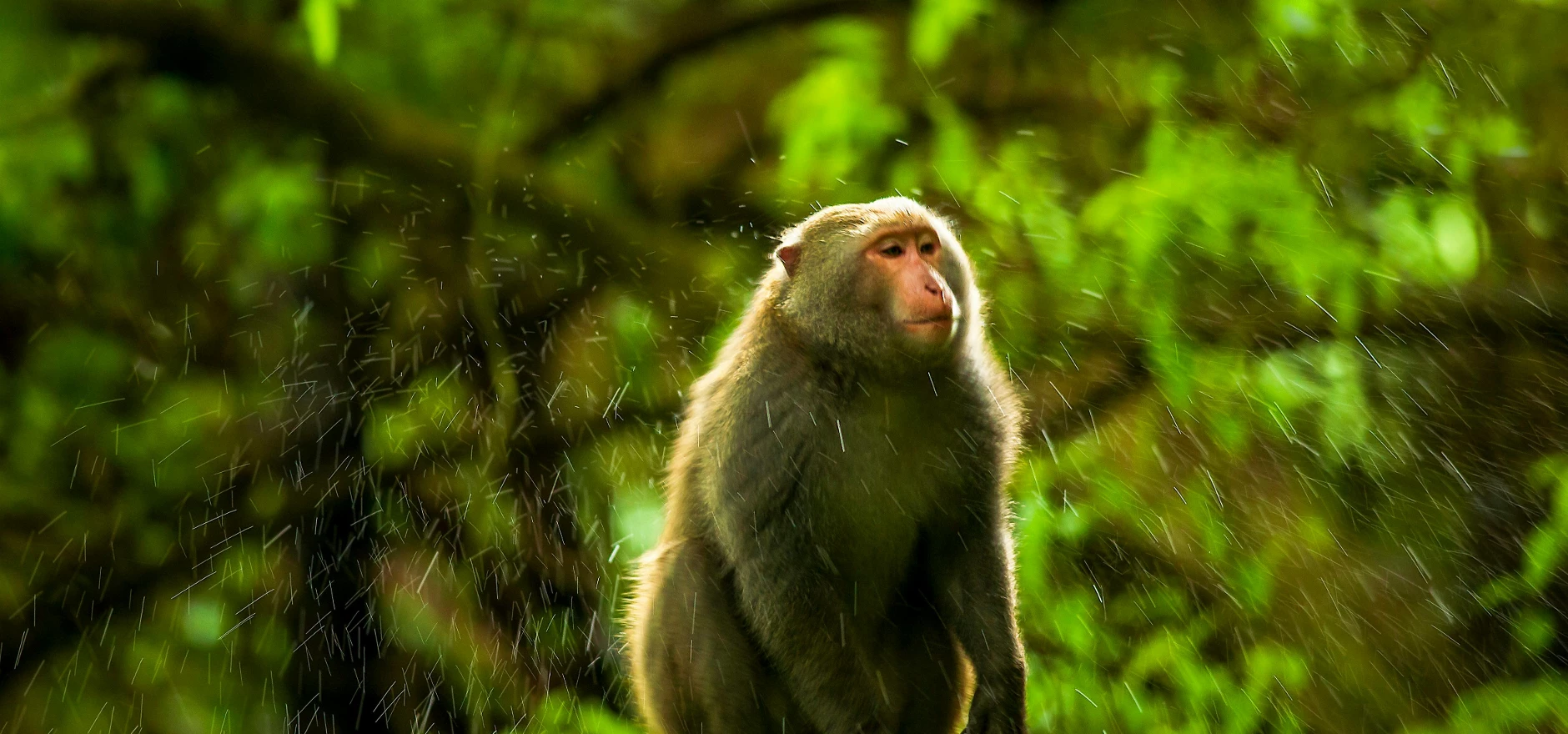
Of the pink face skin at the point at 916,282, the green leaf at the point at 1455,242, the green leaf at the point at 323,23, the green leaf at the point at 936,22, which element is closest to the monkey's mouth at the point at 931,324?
the pink face skin at the point at 916,282

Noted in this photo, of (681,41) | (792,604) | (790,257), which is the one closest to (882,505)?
(792,604)

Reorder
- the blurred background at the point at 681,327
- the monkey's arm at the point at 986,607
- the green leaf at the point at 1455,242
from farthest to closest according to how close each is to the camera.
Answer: the blurred background at the point at 681,327, the green leaf at the point at 1455,242, the monkey's arm at the point at 986,607

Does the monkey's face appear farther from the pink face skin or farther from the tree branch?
the tree branch

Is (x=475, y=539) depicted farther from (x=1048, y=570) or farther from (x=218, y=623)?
(x=1048, y=570)

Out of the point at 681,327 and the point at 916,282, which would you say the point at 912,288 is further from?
the point at 681,327

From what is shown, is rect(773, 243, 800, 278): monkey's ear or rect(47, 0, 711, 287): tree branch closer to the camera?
rect(773, 243, 800, 278): monkey's ear

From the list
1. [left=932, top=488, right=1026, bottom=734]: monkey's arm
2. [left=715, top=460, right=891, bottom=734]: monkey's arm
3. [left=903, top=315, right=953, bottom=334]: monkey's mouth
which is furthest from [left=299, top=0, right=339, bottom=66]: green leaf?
[left=932, top=488, right=1026, bottom=734]: monkey's arm

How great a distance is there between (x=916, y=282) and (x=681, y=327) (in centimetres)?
210

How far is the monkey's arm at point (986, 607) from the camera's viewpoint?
316 cm

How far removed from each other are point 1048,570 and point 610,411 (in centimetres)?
171

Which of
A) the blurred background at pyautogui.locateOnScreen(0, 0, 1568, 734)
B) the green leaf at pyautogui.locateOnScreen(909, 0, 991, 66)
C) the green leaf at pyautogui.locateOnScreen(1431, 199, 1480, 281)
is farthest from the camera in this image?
the green leaf at pyautogui.locateOnScreen(909, 0, 991, 66)

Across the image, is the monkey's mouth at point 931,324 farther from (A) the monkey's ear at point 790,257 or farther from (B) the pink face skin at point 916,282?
(A) the monkey's ear at point 790,257

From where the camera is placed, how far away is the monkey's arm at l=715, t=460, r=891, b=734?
3.29 m

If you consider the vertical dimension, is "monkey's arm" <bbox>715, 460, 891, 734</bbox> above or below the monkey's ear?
below
